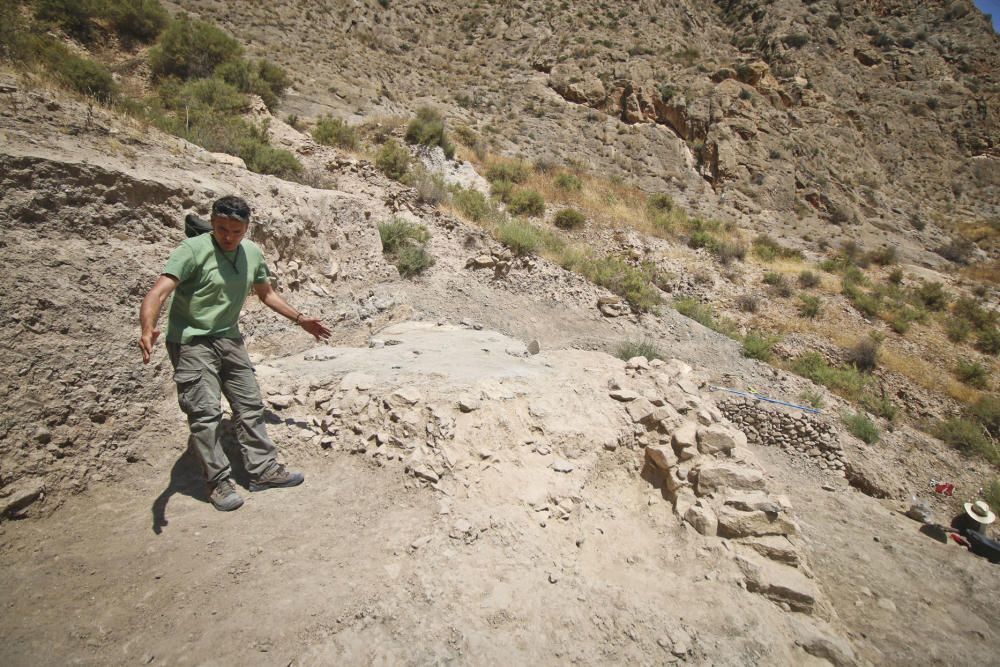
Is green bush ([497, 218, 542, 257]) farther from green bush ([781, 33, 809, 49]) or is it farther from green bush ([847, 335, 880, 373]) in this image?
green bush ([781, 33, 809, 49])

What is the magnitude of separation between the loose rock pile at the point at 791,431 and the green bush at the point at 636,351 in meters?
1.41

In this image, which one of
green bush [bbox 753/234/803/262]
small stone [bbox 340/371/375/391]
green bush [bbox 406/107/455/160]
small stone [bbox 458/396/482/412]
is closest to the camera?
small stone [bbox 458/396/482/412]

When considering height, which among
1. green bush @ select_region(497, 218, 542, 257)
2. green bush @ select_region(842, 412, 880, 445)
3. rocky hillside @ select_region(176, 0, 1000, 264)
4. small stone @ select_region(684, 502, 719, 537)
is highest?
rocky hillside @ select_region(176, 0, 1000, 264)

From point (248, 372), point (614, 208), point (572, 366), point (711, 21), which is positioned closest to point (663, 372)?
point (572, 366)

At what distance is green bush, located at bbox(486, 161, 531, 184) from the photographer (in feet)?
48.9

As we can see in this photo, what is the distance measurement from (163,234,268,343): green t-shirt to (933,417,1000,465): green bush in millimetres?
11607

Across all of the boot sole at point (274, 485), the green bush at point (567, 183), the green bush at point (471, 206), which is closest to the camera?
the boot sole at point (274, 485)

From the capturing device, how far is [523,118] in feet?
73.7

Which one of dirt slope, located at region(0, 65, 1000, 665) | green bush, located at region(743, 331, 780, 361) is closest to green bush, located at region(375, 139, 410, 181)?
dirt slope, located at region(0, 65, 1000, 665)

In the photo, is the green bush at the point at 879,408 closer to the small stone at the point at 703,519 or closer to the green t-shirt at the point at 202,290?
the small stone at the point at 703,519

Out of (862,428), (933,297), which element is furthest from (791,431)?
(933,297)

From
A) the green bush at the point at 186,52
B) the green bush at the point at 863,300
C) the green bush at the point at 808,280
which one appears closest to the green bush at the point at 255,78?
the green bush at the point at 186,52

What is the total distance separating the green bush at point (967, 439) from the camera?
7.39 metres

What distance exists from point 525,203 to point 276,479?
1211 centimetres
